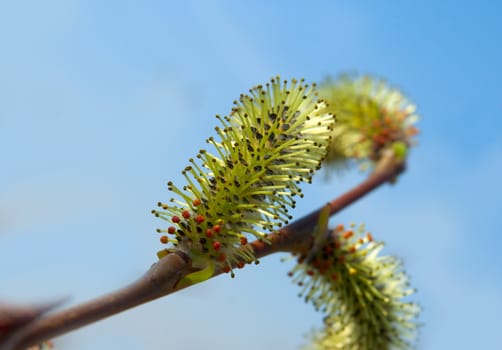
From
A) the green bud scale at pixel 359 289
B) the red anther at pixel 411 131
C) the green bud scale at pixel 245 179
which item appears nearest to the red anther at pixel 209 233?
the green bud scale at pixel 245 179

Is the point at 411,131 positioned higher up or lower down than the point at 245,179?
higher up

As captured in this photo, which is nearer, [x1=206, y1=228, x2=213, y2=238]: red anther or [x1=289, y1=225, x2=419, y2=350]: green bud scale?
[x1=206, y1=228, x2=213, y2=238]: red anther

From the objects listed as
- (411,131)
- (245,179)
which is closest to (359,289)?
(245,179)

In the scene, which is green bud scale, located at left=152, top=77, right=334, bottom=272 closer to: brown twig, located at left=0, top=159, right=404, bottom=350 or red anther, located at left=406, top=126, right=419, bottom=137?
brown twig, located at left=0, top=159, right=404, bottom=350

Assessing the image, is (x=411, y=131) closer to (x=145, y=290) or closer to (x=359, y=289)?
(x=359, y=289)

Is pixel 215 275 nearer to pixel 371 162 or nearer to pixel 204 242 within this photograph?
pixel 204 242

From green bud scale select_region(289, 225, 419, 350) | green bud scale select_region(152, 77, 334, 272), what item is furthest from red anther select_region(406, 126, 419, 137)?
green bud scale select_region(152, 77, 334, 272)
